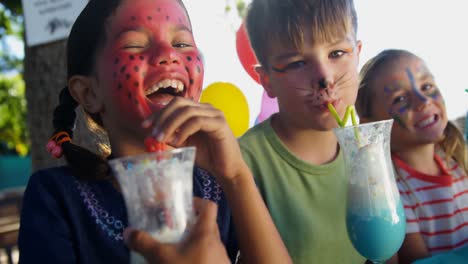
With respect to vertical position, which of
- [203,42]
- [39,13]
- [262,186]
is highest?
[39,13]

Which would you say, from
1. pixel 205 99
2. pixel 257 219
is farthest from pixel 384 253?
pixel 205 99

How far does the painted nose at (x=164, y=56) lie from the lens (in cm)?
121

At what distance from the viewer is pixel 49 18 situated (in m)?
2.24

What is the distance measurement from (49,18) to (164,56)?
132 cm

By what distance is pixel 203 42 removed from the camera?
101 inches

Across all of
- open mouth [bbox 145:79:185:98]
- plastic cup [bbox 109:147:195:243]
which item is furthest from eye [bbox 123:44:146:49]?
plastic cup [bbox 109:147:195:243]

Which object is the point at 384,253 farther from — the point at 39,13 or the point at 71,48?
the point at 39,13

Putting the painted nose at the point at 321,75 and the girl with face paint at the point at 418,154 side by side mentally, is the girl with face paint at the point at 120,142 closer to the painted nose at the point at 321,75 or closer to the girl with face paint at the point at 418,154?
the painted nose at the point at 321,75

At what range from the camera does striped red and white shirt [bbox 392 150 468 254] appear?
191 cm

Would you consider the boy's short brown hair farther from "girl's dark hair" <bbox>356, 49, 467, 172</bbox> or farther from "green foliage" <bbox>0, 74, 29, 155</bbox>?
"green foliage" <bbox>0, 74, 29, 155</bbox>

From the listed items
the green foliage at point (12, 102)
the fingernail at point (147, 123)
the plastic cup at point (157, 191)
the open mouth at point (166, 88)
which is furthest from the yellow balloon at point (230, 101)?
the green foliage at point (12, 102)

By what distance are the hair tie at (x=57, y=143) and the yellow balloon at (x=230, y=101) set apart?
45.6 inches

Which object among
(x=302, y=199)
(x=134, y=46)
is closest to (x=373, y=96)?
(x=302, y=199)

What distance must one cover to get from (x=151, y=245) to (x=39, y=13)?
1837 millimetres
